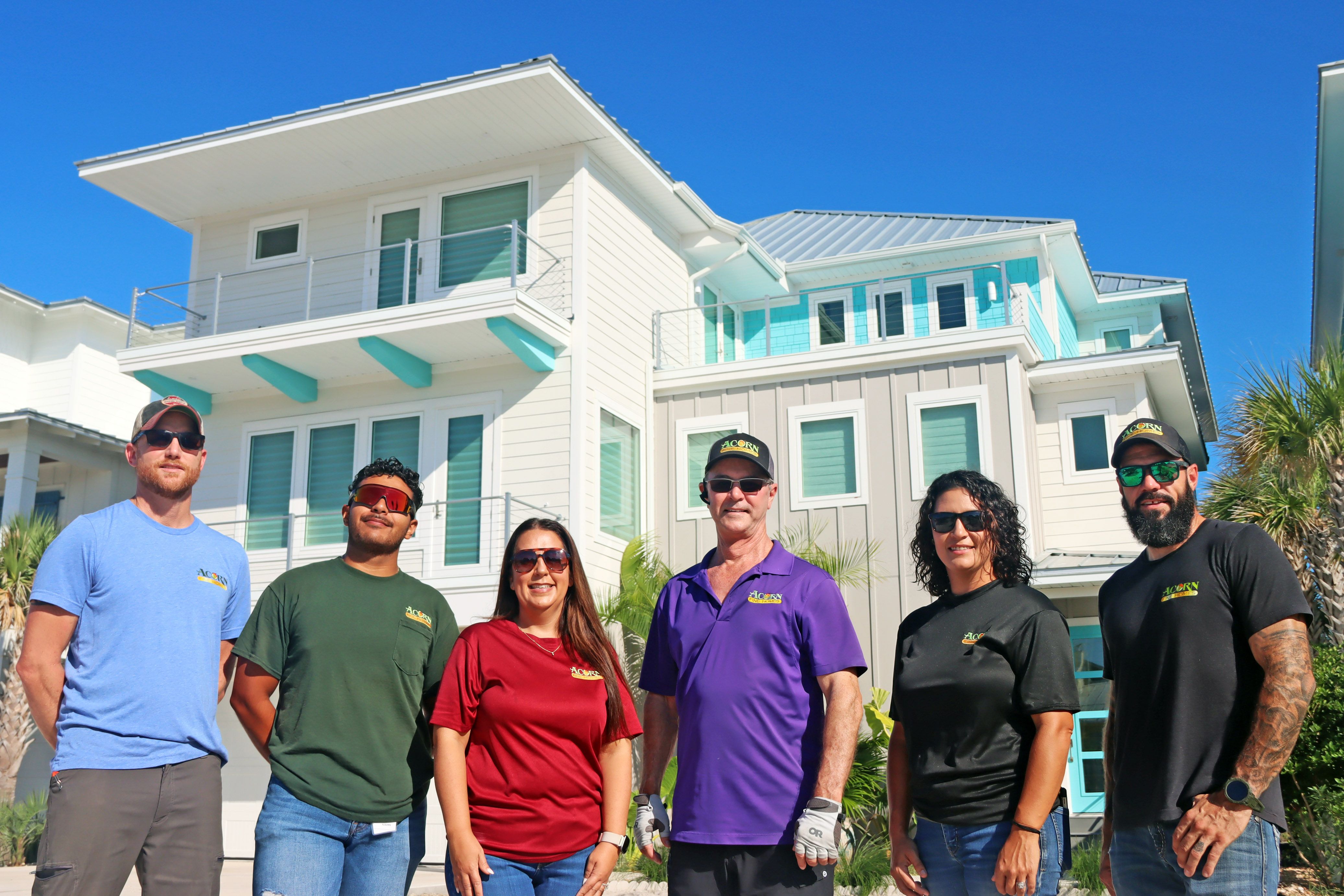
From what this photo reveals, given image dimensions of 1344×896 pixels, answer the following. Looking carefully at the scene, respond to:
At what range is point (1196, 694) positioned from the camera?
3502 millimetres

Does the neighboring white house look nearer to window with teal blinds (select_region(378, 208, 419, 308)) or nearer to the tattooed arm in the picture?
window with teal blinds (select_region(378, 208, 419, 308))

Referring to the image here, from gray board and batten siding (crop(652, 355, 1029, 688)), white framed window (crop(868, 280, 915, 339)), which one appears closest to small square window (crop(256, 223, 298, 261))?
gray board and batten siding (crop(652, 355, 1029, 688))

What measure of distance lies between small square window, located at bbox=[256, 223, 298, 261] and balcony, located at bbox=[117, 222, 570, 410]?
31 centimetres

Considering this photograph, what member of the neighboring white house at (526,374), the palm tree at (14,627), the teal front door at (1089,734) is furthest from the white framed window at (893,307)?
the palm tree at (14,627)

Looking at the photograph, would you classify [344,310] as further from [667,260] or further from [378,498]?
[378,498]

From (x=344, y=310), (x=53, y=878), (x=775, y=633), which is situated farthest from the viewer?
(x=344, y=310)

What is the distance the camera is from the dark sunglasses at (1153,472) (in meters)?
3.84

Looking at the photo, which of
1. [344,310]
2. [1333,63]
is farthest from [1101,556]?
[344,310]

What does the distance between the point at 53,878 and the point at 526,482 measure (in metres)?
11.5

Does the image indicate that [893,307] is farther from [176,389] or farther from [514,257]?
[176,389]

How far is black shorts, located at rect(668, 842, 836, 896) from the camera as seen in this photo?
364 centimetres

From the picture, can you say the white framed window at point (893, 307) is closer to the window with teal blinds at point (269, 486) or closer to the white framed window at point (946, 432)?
the white framed window at point (946, 432)

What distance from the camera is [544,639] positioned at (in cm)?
417

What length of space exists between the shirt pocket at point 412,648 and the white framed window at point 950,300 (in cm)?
1630
